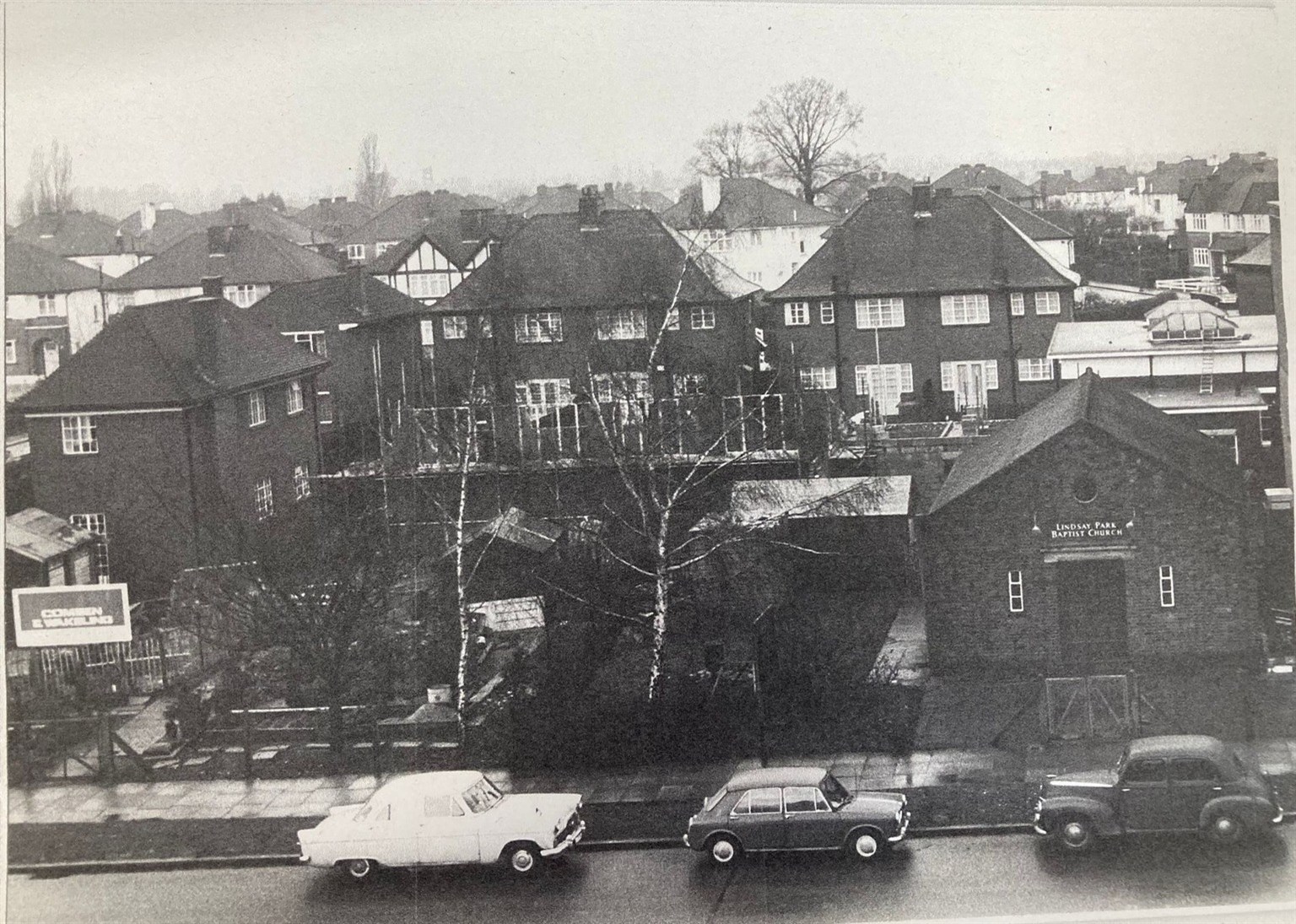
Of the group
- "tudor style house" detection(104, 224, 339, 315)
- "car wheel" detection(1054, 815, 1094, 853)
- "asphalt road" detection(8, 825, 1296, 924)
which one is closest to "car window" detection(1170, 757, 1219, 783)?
"asphalt road" detection(8, 825, 1296, 924)

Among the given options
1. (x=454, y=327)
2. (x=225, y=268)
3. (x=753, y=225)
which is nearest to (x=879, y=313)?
(x=753, y=225)

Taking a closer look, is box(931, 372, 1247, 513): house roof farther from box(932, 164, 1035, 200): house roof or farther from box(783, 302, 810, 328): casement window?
box(783, 302, 810, 328): casement window

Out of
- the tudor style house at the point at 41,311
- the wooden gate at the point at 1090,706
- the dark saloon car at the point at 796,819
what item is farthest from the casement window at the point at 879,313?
the tudor style house at the point at 41,311

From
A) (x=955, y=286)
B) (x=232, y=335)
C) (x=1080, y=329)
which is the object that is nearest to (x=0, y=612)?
(x=232, y=335)

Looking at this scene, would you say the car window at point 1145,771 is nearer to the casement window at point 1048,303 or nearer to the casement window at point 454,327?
the casement window at point 1048,303

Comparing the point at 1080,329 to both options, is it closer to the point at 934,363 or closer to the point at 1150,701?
the point at 934,363
